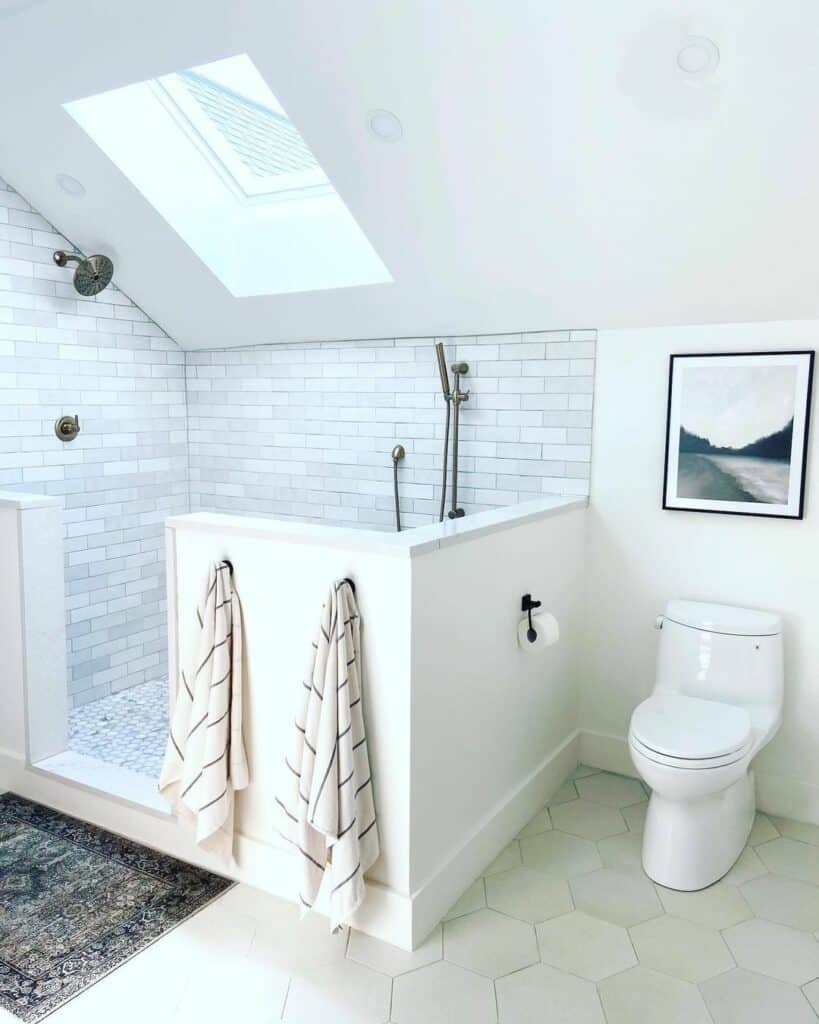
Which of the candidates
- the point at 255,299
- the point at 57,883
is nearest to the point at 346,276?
the point at 255,299

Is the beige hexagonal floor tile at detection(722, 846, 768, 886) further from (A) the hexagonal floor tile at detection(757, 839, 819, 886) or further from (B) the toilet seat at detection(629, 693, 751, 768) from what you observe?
(B) the toilet seat at detection(629, 693, 751, 768)

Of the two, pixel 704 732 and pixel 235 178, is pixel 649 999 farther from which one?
pixel 235 178

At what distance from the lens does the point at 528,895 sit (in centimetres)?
249

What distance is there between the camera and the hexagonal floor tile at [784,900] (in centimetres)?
238

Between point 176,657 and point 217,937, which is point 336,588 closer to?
point 176,657

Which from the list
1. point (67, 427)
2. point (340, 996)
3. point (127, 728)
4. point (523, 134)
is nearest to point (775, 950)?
point (340, 996)

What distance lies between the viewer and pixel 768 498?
9.56 feet

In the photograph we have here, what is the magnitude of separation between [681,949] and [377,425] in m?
2.45

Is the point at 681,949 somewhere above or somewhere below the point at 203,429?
below

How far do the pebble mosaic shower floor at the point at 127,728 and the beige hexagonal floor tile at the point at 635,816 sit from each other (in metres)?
1.75

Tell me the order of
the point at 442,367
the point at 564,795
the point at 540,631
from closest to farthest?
the point at 540,631, the point at 564,795, the point at 442,367

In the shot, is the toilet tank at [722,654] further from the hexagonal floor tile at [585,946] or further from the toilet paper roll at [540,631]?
the hexagonal floor tile at [585,946]

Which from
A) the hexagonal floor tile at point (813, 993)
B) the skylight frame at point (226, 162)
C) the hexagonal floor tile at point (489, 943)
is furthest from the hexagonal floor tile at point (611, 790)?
the skylight frame at point (226, 162)

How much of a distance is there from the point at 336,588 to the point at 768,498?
1671mm
